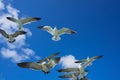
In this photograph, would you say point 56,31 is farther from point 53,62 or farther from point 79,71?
point 53,62

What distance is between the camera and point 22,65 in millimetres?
41156

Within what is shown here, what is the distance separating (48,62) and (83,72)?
3.30 metres

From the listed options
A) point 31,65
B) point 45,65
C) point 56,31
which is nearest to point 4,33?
point 56,31

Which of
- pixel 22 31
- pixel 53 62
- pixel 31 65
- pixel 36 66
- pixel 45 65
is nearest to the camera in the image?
pixel 31 65

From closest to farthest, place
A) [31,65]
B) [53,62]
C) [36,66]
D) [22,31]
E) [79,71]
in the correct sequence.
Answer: [31,65] → [53,62] → [36,66] → [79,71] → [22,31]

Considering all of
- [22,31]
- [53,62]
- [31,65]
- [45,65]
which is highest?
[22,31]

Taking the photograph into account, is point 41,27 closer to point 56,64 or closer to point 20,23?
point 20,23

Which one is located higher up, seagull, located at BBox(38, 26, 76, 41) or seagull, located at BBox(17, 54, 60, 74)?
seagull, located at BBox(38, 26, 76, 41)

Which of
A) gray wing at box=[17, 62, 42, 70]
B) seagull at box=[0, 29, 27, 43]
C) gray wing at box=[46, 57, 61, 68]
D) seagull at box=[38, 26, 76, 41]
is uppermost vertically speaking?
seagull at box=[38, 26, 76, 41]

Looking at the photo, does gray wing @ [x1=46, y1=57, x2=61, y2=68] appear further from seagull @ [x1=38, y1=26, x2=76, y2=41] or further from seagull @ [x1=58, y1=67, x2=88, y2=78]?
seagull @ [x1=38, y1=26, x2=76, y2=41]

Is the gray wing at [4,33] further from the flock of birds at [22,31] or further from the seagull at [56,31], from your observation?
the seagull at [56,31]

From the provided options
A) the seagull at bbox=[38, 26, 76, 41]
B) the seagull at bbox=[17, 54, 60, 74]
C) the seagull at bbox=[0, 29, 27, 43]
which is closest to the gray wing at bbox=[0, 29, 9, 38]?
the seagull at bbox=[0, 29, 27, 43]

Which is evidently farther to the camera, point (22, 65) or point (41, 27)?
point (41, 27)

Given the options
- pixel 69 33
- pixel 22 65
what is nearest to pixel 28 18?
pixel 69 33
